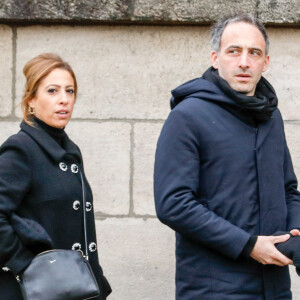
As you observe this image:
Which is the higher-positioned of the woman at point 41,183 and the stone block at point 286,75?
the stone block at point 286,75

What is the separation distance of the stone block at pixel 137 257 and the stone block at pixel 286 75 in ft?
3.30

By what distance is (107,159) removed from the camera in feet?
14.8

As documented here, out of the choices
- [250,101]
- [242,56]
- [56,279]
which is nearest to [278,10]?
[242,56]

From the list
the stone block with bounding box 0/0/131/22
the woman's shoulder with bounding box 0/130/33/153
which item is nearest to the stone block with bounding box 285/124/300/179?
the stone block with bounding box 0/0/131/22

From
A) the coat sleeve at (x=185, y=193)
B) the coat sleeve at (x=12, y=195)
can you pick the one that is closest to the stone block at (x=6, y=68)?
the coat sleeve at (x=12, y=195)

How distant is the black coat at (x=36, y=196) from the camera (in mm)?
2906

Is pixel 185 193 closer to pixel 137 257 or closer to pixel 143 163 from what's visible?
pixel 143 163

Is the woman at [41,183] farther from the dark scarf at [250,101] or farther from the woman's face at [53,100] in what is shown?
the dark scarf at [250,101]

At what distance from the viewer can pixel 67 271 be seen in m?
2.88

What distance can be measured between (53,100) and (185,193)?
2.35 feet

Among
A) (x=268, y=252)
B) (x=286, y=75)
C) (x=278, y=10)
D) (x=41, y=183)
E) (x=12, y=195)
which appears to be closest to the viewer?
(x=268, y=252)

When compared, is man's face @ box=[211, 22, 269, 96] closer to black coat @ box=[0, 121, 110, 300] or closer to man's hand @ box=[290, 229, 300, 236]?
man's hand @ box=[290, 229, 300, 236]

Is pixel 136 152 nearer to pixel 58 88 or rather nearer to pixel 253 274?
pixel 58 88

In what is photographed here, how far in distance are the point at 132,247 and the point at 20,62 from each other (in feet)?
4.15
